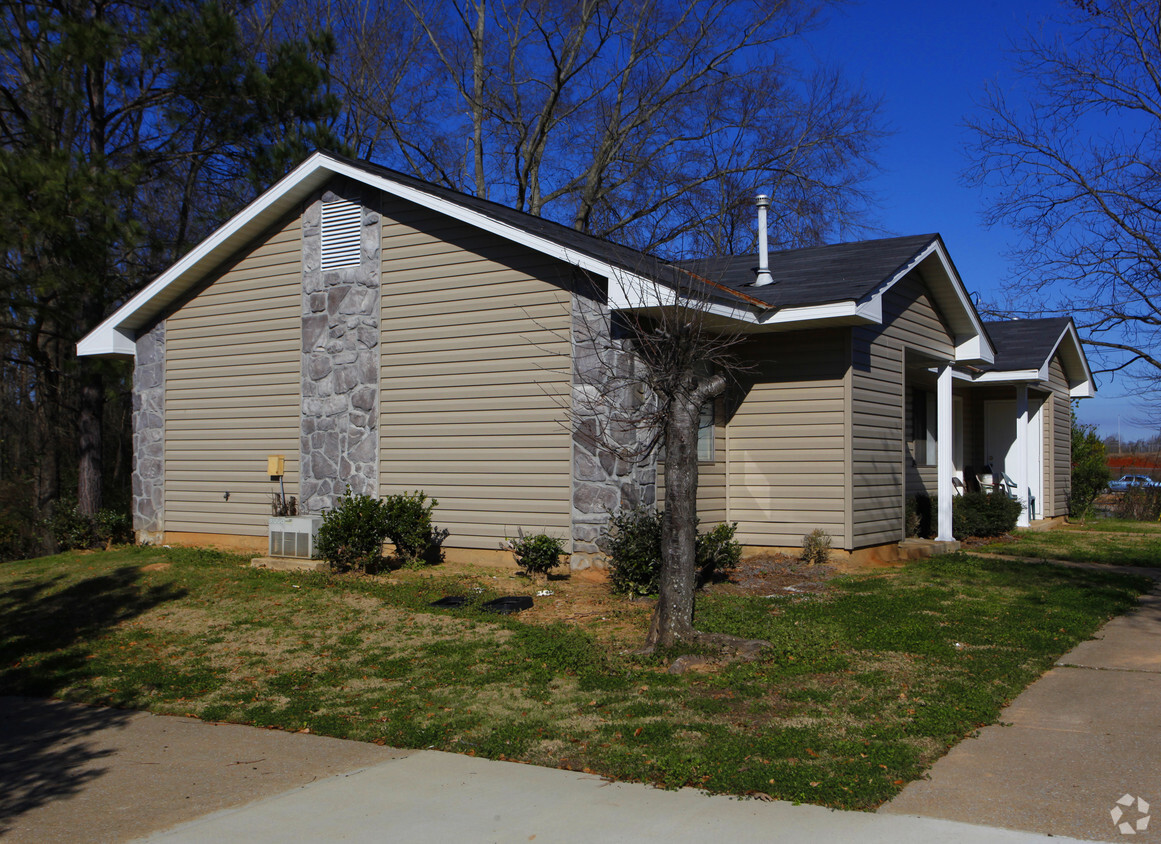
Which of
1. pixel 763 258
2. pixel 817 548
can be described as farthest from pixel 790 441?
pixel 763 258

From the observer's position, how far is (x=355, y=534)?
37.6 ft

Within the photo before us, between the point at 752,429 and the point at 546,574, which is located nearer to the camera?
the point at 546,574

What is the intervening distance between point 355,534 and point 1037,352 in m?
13.3

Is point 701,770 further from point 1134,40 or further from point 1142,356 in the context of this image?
point 1142,356

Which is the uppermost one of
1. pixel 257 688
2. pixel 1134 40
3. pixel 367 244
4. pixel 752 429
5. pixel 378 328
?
pixel 1134 40

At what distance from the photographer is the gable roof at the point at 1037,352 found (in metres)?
17.5

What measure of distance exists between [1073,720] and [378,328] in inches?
377

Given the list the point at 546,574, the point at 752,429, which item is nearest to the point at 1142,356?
the point at 752,429

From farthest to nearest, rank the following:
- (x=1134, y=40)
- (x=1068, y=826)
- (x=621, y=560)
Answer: (x=1134, y=40), (x=621, y=560), (x=1068, y=826)

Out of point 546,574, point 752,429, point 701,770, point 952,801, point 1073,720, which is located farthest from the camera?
point 752,429

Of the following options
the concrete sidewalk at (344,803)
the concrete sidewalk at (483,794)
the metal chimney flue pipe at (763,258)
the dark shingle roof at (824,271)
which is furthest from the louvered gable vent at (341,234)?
the concrete sidewalk at (344,803)

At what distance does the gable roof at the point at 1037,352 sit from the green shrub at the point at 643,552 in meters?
9.29

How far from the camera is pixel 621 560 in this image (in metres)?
9.91

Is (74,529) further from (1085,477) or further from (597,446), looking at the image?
(1085,477)
